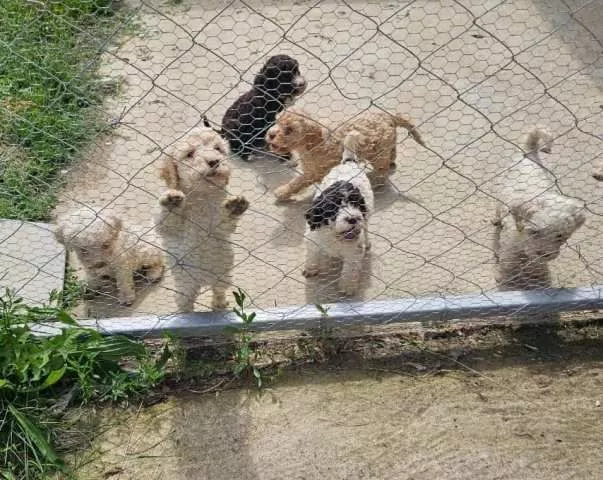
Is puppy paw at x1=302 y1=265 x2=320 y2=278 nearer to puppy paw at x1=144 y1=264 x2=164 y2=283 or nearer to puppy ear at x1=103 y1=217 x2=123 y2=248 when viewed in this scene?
puppy paw at x1=144 y1=264 x2=164 y2=283

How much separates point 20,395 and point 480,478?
1680 millimetres

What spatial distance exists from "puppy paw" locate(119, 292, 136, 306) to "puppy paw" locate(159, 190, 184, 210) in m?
0.71

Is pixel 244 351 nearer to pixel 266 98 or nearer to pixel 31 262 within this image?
pixel 31 262

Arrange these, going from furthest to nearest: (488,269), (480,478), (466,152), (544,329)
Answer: (466,152) < (488,269) < (544,329) < (480,478)

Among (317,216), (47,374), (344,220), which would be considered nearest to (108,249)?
(47,374)

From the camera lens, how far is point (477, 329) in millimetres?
2676

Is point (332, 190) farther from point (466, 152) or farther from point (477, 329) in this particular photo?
point (466, 152)

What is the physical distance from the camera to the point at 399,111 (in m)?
4.10

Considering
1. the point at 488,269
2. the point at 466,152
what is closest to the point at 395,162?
the point at 466,152

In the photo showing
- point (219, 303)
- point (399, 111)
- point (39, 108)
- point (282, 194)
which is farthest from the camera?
point (399, 111)

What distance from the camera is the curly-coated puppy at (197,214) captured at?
7.84 ft

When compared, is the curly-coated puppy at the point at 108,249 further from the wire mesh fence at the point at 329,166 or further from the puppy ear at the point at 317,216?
the puppy ear at the point at 317,216

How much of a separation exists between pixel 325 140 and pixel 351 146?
24cm

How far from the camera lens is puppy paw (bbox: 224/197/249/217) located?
2322 millimetres
